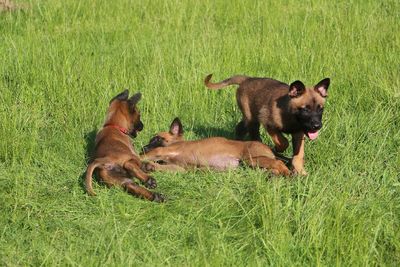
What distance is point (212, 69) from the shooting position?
930 cm

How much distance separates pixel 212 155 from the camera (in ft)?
23.5

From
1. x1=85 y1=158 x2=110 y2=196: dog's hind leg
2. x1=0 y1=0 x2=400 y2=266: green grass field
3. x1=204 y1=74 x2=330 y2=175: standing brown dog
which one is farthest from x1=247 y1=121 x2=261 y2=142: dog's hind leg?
x1=85 y1=158 x2=110 y2=196: dog's hind leg

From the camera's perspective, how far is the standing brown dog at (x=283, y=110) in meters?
6.96

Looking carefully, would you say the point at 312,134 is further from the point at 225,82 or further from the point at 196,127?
the point at 196,127

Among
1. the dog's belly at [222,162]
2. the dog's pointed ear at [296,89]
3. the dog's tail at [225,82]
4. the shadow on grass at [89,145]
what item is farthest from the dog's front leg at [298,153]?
the shadow on grass at [89,145]

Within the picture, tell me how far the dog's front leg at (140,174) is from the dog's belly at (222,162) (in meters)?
0.77

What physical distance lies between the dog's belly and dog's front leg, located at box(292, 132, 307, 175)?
564 millimetres

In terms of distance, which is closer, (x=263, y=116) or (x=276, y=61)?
(x=263, y=116)

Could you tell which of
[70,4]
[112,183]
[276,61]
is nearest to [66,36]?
[70,4]

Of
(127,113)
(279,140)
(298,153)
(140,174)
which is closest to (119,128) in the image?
(127,113)

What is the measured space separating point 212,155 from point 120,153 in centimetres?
98

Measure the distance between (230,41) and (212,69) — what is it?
86 cm

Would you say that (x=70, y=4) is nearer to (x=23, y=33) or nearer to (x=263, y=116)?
(x=23, y=33)

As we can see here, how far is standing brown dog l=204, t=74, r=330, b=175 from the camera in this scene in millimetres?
6965
